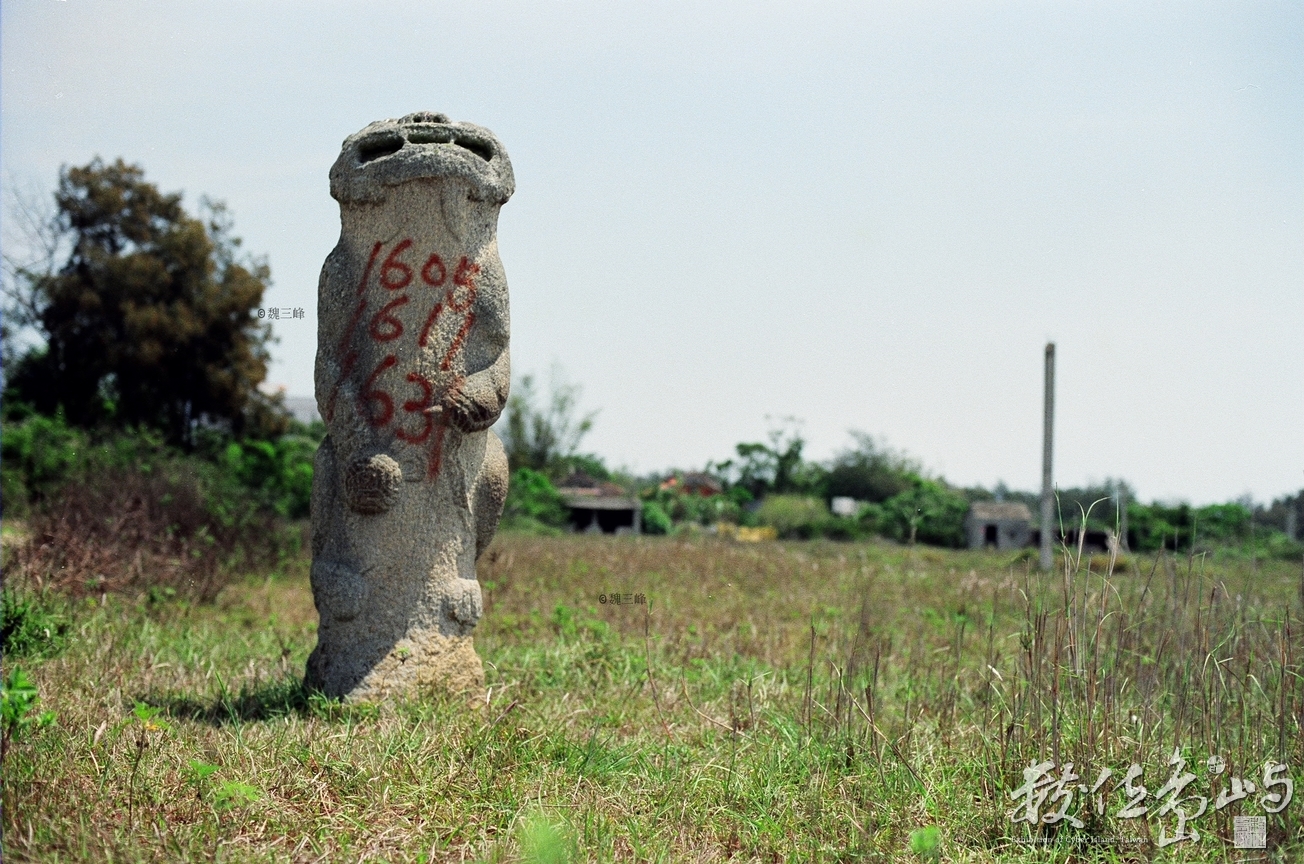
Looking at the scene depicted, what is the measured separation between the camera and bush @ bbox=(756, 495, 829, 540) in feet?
65.8

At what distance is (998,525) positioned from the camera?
20.0m

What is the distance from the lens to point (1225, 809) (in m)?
3.44

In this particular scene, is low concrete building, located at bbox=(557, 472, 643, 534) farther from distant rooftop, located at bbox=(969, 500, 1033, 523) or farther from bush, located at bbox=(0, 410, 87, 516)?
bush, located at bbox=(0, 410, 87, 516)

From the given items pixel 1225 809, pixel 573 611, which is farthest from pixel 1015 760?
pixel 573 611

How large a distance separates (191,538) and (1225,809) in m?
7.84

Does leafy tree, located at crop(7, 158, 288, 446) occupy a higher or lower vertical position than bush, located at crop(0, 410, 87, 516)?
higher

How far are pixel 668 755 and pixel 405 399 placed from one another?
178 cm

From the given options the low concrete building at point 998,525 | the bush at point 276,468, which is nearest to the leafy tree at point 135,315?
the bush at point 276,468

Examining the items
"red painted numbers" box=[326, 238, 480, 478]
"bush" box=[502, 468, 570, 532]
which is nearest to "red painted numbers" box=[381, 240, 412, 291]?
"red painted numbers" box=[326, 238, 480, 478]

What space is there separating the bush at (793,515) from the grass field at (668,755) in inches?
569

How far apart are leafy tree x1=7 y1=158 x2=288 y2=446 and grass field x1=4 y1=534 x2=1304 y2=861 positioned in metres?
9.20

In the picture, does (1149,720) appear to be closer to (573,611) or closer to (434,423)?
(434,423)

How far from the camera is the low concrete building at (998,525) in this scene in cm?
1998

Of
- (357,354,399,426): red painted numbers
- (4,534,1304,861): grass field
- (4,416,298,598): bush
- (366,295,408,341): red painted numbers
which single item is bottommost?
(4,534,1304,861): grass field
